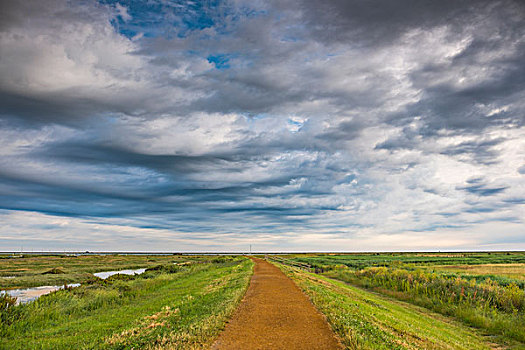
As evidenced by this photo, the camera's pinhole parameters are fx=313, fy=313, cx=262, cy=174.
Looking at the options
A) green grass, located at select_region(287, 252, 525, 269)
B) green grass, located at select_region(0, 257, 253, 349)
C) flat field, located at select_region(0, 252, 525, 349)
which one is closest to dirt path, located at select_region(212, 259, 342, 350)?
flat field, located at select_region(0, 252, 525, 349)

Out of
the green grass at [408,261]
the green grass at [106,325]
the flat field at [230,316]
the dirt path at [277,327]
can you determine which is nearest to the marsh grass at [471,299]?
the flat field at [230,316]

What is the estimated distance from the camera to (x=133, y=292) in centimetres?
2691

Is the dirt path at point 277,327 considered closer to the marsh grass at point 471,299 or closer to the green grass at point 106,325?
the green grass at point 106,325

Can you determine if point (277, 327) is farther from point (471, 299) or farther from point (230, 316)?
point (471, 299)

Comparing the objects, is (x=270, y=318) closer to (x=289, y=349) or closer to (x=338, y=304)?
(x=289, y=349)

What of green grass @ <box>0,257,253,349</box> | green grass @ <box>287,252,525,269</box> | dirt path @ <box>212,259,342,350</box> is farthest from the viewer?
green grass @ <box>287,252,525,269</box>

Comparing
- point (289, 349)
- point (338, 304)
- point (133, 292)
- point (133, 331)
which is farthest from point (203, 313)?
point (133, 292)

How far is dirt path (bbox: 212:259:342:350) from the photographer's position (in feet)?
29.8

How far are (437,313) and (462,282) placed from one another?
194 inches

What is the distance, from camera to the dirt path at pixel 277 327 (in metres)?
9.09

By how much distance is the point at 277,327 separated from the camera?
35.5 feet

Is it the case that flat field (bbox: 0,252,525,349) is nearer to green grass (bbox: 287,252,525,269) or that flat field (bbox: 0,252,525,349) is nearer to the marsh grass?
the marsh grass

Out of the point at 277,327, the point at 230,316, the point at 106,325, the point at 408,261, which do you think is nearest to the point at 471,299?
the point at 277,327

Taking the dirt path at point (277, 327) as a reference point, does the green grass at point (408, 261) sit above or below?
below
